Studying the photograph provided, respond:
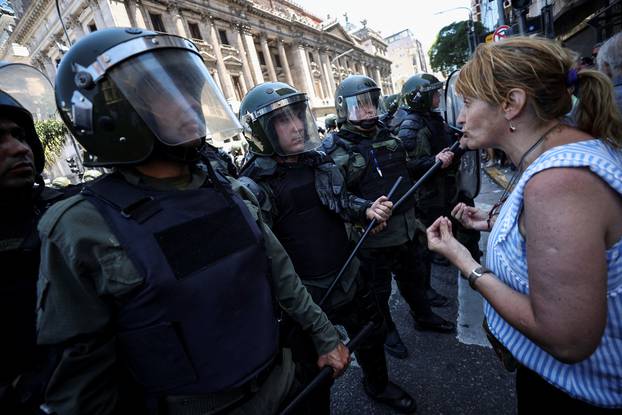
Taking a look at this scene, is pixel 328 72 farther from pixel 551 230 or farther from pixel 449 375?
pixel 551 230

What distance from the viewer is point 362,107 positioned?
10.1 ft

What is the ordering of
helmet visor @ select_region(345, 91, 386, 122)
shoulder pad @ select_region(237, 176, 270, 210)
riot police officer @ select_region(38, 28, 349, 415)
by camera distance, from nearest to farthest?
riot police officer @ select_region(38, 28, 349, 415), shoulder pad @ select_region(237, 176, 270, 210), helmet visor @ select_region(345, 91, 386, 122)

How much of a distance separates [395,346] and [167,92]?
259cm

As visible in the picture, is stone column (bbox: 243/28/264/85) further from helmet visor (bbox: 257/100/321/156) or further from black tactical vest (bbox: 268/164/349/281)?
black tactical vest (bbox: 268/164/349/281)

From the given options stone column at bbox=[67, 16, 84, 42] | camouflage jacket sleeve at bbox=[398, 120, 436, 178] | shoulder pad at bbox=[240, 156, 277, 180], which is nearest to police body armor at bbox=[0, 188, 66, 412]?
shoulder pad at bbox=[240, 156, 277, 180]

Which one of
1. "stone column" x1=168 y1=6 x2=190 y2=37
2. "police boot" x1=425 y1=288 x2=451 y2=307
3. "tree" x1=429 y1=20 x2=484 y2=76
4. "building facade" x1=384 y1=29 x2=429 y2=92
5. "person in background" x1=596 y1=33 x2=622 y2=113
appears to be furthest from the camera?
"building facade" x1=384 y1=29 x2=429 y2=92

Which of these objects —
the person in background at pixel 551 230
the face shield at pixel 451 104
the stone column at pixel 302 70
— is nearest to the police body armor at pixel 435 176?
the face shield at pixel 451 104

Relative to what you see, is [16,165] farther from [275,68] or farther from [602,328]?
[275,68]

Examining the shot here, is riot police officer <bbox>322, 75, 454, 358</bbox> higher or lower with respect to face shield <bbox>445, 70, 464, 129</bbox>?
lower

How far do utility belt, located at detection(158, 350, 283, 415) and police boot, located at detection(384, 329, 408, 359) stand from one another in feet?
5.98

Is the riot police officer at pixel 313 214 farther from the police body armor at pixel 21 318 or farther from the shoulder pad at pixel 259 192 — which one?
the police body armor at pixel 21 318

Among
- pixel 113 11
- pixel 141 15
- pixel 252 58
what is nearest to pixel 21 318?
pixel 113 11

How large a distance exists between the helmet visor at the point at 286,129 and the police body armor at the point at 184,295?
110 centimetres

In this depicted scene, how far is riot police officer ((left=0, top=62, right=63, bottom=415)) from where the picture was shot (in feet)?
4.17
